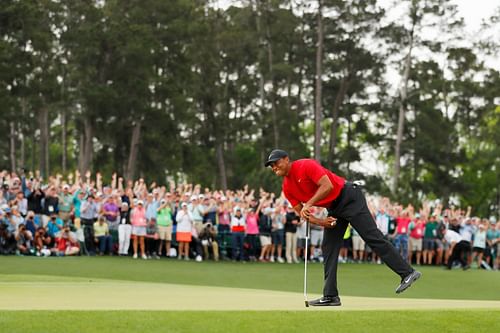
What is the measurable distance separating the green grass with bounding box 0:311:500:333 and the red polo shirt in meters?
1.60

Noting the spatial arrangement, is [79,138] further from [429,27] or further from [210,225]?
[210,225]

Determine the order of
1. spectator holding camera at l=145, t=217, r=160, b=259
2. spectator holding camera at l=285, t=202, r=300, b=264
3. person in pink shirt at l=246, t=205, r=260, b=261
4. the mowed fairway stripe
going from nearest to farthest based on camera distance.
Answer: the mowed fairway stripe < spectator holding camera at l=145, t=217, r=160, b=259 < person in pink shirt at l=246, t=205, r=260, b=261 < spectator holding camera at l=285, t=202, r=300, b=264

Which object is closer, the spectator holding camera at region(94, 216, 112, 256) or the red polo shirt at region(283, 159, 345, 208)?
the red polo shirt at region(283, 159, 345, 208)

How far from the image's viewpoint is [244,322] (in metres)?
8.55

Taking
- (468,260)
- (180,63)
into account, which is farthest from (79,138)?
(468,260)

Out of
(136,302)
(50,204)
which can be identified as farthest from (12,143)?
(136,302)

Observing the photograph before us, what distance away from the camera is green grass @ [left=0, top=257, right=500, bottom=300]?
68.3ft

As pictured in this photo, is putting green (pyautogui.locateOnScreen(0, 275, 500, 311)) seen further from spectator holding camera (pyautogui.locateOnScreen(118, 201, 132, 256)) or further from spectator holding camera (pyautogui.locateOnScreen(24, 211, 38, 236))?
spectator holding camera (pyautogui.locateOnScreen(118, 201, 132, 256))

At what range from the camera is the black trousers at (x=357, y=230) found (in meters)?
10.6

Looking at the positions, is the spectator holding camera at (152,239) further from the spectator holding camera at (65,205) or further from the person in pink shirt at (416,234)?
the person in pink shirt at (416,234)

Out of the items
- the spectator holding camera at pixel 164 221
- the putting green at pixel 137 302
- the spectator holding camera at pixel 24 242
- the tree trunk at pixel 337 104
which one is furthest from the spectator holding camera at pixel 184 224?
the tree trunk at pixel 337 104

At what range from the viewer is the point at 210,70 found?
2518 inches

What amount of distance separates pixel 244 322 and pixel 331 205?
250 cm

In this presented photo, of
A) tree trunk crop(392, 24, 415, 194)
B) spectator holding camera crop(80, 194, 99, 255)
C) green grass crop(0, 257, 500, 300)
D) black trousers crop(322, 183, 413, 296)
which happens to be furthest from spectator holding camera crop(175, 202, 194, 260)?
tree trunk crop(392, 24, 415, 194)
